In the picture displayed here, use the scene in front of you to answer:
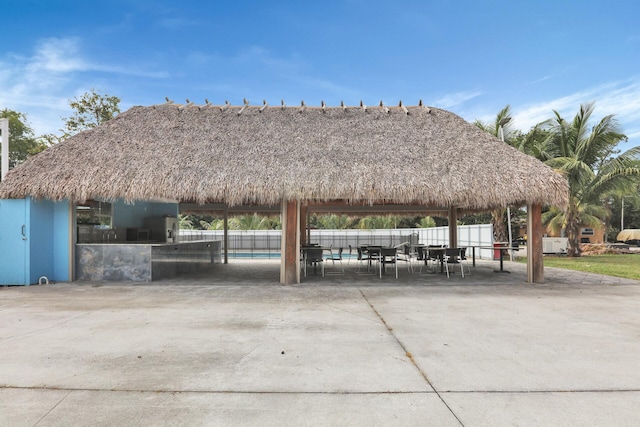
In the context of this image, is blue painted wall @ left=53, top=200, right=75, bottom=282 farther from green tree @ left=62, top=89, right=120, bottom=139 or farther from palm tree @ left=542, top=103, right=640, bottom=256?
palm tree @ left=542, top=103, right=640, bottom=256

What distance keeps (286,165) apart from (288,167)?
102 mm

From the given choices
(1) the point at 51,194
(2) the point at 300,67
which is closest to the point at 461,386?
(1) the point at 51,194

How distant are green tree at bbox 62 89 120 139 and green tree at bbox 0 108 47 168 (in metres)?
3.68

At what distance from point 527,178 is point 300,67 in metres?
14.2

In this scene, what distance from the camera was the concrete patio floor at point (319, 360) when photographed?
108 inches

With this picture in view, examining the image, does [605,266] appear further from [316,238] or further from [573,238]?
[316,238]

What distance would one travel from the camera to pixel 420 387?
317 centimetres

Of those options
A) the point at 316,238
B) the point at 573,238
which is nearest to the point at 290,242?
the point at 316,238

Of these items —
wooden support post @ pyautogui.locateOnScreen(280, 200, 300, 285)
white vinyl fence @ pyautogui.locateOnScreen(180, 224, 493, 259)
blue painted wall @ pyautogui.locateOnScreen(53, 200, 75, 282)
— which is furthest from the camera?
white vinyl fence @ pyautogui.locateOnScreen(180, 224, 493, 259)

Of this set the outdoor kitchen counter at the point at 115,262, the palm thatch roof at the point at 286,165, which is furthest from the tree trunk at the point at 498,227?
the outdoor kitchen counter at the point at 115,262

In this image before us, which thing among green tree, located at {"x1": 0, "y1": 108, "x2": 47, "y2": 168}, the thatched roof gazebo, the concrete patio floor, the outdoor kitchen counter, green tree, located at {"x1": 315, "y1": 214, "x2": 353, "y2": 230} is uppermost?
green tree, located at {"x1": 0, "y1": 108, "x2": 47, "y2": 168}

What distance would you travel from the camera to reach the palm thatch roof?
8570 millimetres

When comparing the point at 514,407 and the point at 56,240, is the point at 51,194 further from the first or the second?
the point at 514,407

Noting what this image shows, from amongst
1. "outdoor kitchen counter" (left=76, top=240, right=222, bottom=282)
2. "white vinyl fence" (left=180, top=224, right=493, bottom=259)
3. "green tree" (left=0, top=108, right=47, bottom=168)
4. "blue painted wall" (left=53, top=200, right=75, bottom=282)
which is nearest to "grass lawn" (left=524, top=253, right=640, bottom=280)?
"white vinyl fence" (left=180, top=224, right=493, bottom=259)
